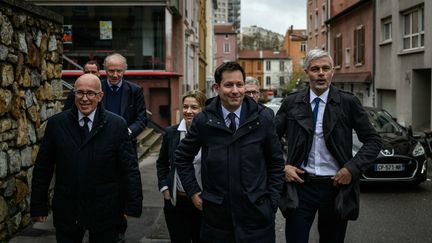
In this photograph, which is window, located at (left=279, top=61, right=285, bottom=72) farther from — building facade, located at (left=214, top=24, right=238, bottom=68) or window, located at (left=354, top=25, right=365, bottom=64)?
window, located at (left=354, top=25, right=365, bottom=64)

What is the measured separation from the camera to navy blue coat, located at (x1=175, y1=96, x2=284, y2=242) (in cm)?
354

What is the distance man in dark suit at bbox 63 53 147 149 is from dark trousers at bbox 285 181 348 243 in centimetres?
214

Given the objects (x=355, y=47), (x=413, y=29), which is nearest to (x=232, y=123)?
(x=413, y=29)

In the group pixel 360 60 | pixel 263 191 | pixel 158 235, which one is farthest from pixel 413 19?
pixel 263 191

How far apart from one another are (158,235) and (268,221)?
317 centimetres

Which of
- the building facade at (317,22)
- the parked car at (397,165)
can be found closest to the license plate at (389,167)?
the parked car at (397,165)

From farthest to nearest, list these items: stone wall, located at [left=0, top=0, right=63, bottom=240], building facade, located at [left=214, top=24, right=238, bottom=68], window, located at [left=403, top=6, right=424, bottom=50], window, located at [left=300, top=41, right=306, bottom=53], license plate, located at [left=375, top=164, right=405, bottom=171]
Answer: building facade, located at [left=214, top=24, right=238, bottom=68] → window, located at [left=300, top=41, right=306, bottom=53] → window, located at [left=403, top=6, right=424, bottom=50] → license plate, located at [left=375, top=164, right=405, bottom=171] → stone wall, located at [left=0, top=0, right=63, bottom=240]

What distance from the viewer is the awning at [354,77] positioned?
90.5 feet

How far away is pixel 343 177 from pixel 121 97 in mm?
2756

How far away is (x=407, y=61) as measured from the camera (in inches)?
874

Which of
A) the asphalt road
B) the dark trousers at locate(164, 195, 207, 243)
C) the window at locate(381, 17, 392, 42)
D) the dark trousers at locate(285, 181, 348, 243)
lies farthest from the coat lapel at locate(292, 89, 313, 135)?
the window at locate(381, 17, 392, 42)

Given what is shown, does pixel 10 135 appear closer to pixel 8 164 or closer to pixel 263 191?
pixel 8 164

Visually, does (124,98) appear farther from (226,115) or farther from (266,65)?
(266,65)

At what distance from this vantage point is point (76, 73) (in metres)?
20.2
